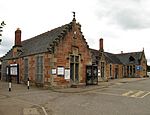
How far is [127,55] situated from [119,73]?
26.5 ft

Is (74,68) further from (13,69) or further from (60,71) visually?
(13,69)

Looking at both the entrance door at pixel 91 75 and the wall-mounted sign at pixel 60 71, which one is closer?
the wall-mounted sign at pixel 60 71

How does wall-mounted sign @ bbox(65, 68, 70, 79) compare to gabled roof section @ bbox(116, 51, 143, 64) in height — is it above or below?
below

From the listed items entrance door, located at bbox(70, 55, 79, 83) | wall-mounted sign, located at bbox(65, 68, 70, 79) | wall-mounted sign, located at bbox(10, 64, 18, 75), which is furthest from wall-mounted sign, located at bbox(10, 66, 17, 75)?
wall-mounted sign, located at bbox(65, 68, 70, 79)

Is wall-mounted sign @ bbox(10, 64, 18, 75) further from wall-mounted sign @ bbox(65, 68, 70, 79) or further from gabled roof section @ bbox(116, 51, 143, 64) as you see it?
gabled roof section @ bbox(116, 51, 143, 64)

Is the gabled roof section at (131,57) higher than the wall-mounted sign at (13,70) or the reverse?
higher

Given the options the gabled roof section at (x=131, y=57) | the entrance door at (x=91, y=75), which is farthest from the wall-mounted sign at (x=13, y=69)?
the gabled roof section at (x=131, y=57)

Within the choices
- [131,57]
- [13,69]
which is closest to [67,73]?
[13,69]

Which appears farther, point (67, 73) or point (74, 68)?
point (74, 68)

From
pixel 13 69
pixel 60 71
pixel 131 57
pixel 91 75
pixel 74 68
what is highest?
pixel 131 57

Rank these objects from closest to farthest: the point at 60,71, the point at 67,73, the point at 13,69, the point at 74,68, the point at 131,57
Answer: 1. the point at 60,71
2. the point at 67,73
3. the point at 74,68
4. the point at 13,69
5. the point at 131,57

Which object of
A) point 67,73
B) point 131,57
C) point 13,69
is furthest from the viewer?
point 131,57

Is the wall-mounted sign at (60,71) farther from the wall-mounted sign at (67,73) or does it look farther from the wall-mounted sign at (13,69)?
the wall-mounted sign at (13,69)

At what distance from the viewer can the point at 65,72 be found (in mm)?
23734
